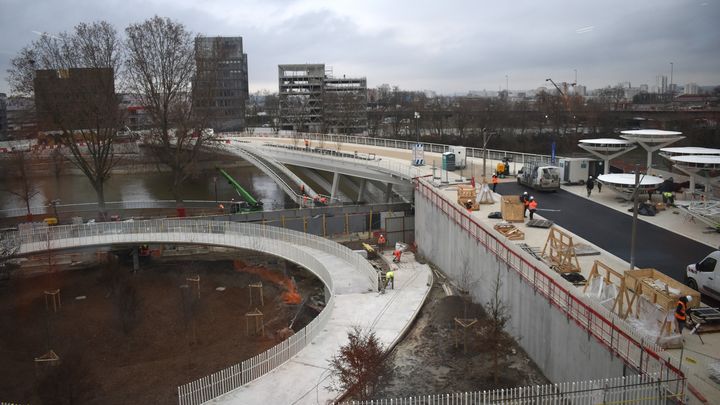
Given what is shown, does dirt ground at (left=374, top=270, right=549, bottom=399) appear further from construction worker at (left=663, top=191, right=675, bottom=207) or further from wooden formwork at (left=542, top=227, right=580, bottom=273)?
construction worker at (left=663, top=191, right=675, bottom=207)

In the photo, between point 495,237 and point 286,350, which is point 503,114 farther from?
point 286,350

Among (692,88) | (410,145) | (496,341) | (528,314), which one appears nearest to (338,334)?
(496,341)

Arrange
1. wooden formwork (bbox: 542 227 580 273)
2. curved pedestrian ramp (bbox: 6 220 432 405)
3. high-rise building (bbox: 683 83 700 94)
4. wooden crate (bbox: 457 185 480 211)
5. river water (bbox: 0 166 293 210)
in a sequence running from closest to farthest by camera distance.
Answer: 1. curved pedestrian ramp (bbox: 6 220 432 405)
2. wooden formwork (bbox: 542 227 580 273)
3. high-rise building (bbox: 683 83 700 94)
4. wooden crate (bbox: 457 185 480 211)
5. river water (bbox: 0 166 293 210)

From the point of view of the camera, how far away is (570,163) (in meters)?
30.1

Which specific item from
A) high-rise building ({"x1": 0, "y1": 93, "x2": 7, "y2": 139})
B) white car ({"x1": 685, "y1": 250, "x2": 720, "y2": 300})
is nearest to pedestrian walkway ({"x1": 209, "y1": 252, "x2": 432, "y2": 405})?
white car ({"x1": 685, "y1": 250, "x2": 720, "y2": 300})

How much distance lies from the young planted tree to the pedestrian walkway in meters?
Answer: 0.56

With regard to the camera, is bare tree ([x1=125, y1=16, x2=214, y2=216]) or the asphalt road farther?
bare tree ([x1=125, y1=16, x2=214, y2=216])

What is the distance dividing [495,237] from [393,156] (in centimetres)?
2764

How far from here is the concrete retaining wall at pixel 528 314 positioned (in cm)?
1318

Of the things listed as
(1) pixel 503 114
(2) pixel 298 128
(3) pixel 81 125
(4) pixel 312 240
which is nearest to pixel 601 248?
(4) pixel 312 240

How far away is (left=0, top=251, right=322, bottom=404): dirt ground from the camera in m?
19.0

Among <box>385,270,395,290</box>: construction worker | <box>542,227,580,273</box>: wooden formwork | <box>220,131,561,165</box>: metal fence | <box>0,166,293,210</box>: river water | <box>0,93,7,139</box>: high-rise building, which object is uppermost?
<box>0,93,7,139</box>: high-rise building

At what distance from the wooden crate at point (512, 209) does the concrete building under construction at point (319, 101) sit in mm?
75526

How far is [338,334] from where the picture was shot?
17406mm
